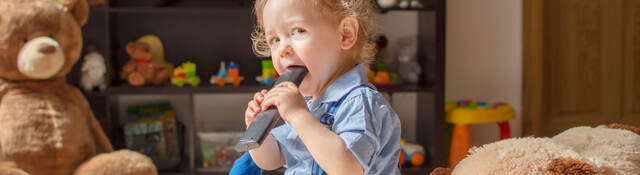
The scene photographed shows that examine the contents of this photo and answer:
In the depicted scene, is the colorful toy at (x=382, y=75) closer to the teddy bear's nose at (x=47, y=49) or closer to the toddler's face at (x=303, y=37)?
the teddy bear's nose at (x=47, y=49)

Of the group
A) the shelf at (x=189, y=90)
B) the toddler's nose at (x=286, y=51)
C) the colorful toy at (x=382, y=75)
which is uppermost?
the toddler's nose at (x=286, y=51)

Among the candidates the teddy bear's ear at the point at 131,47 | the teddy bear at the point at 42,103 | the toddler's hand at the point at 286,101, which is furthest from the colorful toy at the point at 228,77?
the toddler's hand at the point at 286,101

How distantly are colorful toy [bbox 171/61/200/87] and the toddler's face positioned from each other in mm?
1665

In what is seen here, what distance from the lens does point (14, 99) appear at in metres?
1.97

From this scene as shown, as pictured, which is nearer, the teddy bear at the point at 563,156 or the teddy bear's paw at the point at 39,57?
the teddy bear at the point at 563,156

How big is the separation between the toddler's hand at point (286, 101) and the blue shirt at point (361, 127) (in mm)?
64

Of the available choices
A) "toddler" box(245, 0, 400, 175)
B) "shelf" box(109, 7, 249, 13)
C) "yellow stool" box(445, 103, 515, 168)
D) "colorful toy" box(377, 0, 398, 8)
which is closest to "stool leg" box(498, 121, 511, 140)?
"yellow stool" box(445, 103, 515, 168)

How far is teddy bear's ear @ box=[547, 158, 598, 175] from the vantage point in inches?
31.6

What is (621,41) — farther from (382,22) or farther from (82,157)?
(82,157)

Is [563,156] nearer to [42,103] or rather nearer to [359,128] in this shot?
[359,128]

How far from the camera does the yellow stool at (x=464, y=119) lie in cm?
250

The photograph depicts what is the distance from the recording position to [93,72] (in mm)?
2441

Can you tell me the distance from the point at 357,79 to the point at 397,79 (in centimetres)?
177

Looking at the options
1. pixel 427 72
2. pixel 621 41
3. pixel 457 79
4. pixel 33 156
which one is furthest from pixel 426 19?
pixel 33 156
